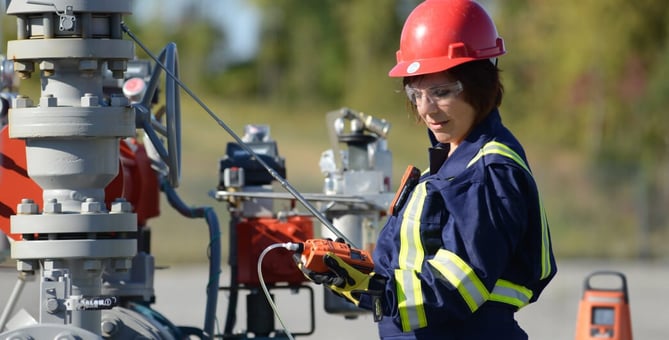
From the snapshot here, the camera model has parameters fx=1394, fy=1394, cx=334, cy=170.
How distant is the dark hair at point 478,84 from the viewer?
408 centimetres

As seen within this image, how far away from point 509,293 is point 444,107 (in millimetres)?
572

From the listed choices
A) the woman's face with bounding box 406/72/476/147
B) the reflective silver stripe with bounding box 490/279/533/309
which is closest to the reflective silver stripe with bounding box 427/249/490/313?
the reflective silver stripe with bounding box 490/279/533/309

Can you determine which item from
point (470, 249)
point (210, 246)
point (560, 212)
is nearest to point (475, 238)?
point (470, 249)

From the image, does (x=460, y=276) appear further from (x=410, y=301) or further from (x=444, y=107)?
(x=444, y=107)

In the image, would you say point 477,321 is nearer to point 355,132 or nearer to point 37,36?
point 37,36

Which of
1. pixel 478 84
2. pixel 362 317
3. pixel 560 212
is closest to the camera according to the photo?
pixel 478 84

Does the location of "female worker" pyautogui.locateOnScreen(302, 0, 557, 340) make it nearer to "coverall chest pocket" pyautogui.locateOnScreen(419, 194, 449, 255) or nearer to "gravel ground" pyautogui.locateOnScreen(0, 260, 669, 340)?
"coverall chest pocket" pyautogui.locateOnScreen(419, 194, 449, 255)

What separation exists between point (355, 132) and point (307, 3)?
132ft

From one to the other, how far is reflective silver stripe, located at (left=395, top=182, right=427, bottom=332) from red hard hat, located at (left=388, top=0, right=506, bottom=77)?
0.37 meters

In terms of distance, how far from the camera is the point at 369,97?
38.2m

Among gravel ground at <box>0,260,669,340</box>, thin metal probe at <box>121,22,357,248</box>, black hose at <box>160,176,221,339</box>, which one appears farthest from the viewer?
gravel ground at <box>0,260,669,340</box>

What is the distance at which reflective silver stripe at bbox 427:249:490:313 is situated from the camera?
12.7 feet

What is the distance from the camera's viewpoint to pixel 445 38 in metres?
4.18

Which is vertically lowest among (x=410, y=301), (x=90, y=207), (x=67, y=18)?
(x=410, y=301)
